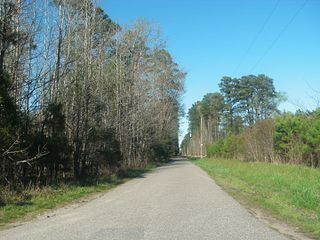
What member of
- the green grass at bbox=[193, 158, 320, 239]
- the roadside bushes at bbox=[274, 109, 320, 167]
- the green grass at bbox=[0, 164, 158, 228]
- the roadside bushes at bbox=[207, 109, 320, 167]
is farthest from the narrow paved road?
the roadside bushes at bbox=[207, 109, 320, 167]

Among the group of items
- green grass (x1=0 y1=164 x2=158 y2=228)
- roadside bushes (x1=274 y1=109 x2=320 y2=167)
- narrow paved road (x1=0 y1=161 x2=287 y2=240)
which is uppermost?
roadside bushes (x1=274 y1=109 x2=320 y2=167)

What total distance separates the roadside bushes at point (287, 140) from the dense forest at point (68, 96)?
12.3 m

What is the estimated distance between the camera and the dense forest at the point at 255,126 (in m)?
29.8

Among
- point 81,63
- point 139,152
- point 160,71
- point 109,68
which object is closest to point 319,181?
point 81,63

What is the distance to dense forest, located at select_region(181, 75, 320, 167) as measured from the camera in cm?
2975

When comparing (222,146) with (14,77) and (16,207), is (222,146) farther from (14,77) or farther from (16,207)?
(16,207)

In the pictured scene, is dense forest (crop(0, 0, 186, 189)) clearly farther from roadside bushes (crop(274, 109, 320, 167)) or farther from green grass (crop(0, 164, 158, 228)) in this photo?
roadside bushes (crop(274, 109, 320, 167))

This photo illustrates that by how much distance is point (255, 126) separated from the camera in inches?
1770

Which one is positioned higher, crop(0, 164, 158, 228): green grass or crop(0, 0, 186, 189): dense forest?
crop(0, 0, 186, 189): dense forest

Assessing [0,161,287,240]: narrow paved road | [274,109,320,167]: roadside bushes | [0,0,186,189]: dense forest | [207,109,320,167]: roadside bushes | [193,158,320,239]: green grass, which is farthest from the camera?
[207,109,320,167]: roadside bushes

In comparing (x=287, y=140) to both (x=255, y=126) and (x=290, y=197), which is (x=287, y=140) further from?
(x=290, y=197)

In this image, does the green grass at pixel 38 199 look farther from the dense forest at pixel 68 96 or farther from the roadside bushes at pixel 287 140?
the roadside bushes at pixel 287 140

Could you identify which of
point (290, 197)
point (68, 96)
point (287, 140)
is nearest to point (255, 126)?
point (287, 140)

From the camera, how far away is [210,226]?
9.59m
